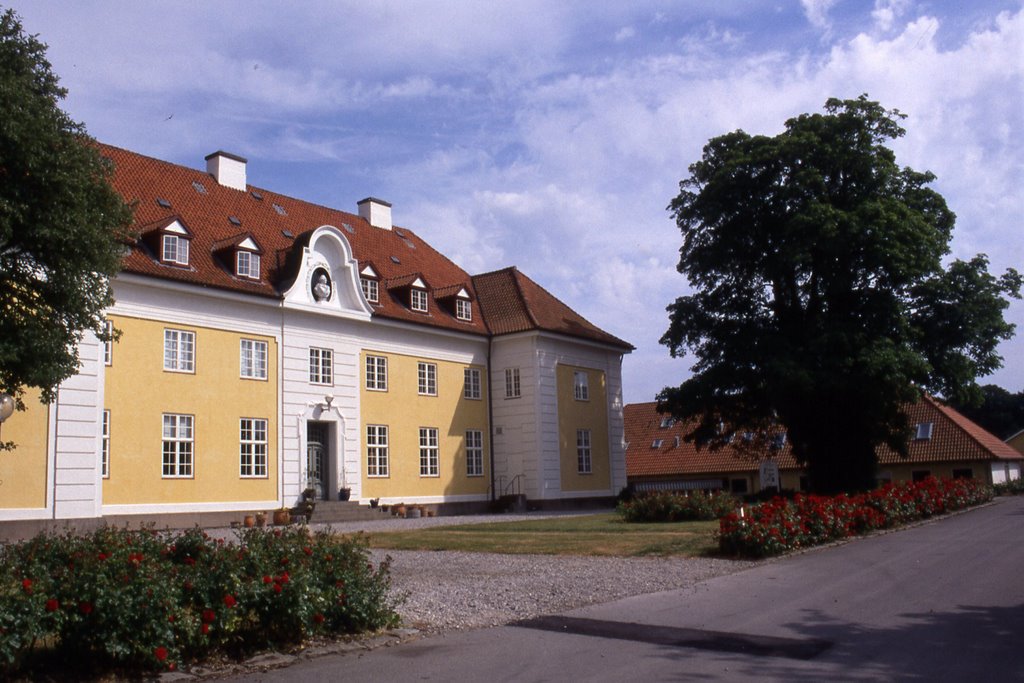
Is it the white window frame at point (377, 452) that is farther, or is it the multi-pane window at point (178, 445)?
the white window frame at point (377, 452)

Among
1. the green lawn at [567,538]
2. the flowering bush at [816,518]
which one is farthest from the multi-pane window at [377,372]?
the flowering bush at [816,518]

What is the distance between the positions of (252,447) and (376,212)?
1506 centimetres

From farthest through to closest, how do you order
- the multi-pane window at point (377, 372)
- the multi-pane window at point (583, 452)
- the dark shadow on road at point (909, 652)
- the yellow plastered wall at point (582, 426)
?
1. the multi-pane window at point (583, 452)
2. the yellow plastered wall at point (582, 426)
3. the multi-pane window at point (377, 372)
4. the dark shadow on road at point (909, 652)

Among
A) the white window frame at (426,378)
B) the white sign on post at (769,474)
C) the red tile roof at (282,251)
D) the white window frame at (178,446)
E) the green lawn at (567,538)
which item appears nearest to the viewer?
the green lawn at (567,538)

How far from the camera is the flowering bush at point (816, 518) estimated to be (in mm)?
17016

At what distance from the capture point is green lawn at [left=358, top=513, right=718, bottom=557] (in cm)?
1853

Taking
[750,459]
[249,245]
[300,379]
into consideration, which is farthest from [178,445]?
[750,459]

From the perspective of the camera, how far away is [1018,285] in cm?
3588

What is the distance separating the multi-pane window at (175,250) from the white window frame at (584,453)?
18778mm

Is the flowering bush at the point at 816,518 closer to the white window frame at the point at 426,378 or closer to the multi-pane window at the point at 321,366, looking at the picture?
the multi-pane window at the point at 321,366

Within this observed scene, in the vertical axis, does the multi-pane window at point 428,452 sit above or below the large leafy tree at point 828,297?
below

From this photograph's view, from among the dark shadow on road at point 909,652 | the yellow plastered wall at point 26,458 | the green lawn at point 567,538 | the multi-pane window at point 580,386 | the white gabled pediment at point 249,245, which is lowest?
the dark shadow on road at point 909,652

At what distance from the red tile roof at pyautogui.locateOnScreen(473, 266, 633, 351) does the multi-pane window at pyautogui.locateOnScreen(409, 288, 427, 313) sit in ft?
12.5

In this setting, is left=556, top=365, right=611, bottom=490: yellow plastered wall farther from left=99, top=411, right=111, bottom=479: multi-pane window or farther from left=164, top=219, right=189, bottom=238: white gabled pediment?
left=99, top=411, right=111, bottom=479: multi-pane window
